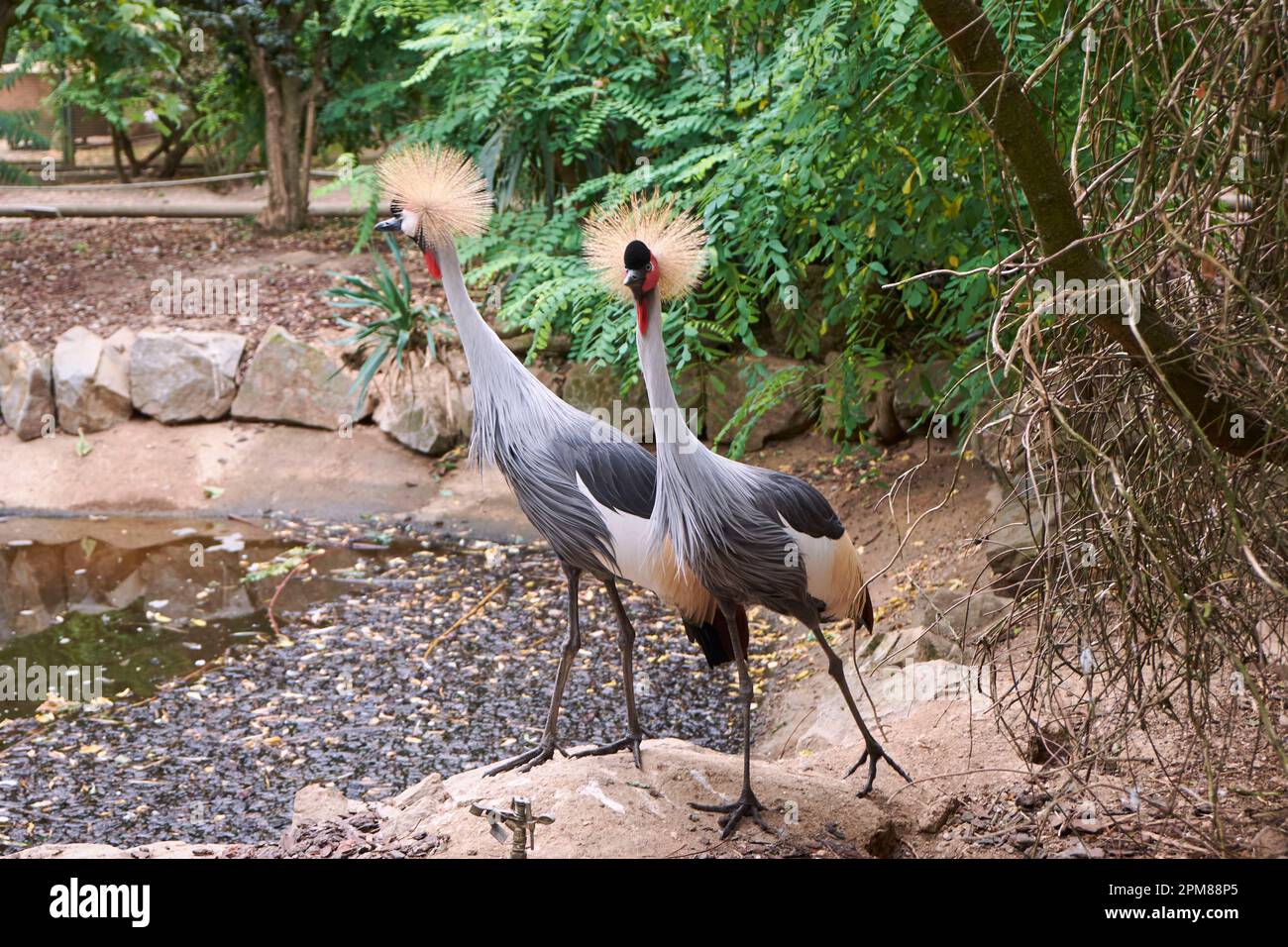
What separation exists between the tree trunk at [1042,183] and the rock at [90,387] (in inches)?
297

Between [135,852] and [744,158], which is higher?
[744,158]

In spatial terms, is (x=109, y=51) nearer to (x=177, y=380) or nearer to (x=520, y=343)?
(x=177, y=380)

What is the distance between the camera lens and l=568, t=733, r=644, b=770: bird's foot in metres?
3.99

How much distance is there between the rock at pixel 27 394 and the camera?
28.5 ft

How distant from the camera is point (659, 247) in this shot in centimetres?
370

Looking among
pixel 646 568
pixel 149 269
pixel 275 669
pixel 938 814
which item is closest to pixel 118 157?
pixel 149 269

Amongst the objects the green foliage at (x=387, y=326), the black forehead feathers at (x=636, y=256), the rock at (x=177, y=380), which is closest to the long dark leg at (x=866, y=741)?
the black forehead feathers at (x=636, y=256)

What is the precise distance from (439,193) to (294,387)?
4.92m

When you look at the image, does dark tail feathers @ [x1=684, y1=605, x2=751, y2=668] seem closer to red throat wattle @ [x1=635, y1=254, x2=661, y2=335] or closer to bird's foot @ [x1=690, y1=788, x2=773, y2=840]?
bird's foot @ [x1=690, y1=788, x2=773, y2=840]

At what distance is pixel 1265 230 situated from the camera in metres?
2.92

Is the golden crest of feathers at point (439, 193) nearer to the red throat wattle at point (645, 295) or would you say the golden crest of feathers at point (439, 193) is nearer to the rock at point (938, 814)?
the red throat wattle at point (645, 295)
